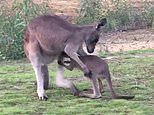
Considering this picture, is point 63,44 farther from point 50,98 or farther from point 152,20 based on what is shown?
point 152,20

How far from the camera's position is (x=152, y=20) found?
56.5 feet

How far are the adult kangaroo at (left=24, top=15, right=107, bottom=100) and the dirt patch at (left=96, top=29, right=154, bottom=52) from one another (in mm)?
4732

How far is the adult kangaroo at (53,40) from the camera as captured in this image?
8.45 metres

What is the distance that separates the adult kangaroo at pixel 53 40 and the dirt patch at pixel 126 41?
473 centimetres

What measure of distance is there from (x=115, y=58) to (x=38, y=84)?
12.1ft

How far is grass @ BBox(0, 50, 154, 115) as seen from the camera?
7.66 m

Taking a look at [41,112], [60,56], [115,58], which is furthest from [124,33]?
[41,112]

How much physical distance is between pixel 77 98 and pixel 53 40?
2.83 feet

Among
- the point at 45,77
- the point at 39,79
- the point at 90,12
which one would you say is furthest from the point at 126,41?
the point at 39,79

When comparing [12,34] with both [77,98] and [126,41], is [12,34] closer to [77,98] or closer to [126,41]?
[126,41]

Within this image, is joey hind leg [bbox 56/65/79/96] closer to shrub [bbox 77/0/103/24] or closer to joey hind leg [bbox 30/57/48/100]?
joey hind leg [bbox 30/57/48/100]

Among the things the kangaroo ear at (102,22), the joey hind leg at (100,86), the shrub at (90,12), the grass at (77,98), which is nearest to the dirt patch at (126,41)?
the shrub at (90,12)

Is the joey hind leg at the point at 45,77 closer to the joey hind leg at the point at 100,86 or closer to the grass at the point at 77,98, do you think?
the grass at the point at 77,98

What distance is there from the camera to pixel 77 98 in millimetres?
8383
